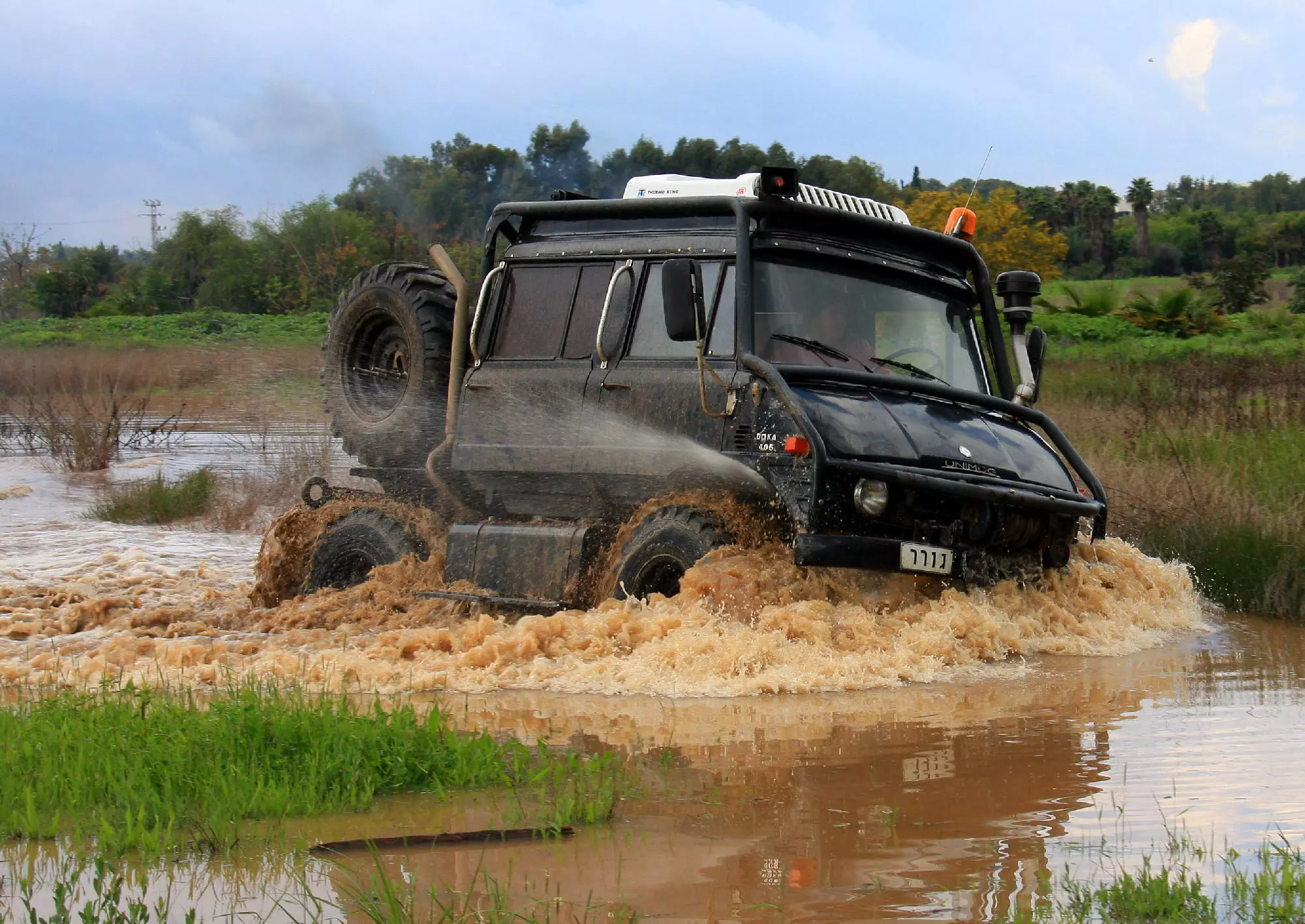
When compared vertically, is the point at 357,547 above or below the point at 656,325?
below

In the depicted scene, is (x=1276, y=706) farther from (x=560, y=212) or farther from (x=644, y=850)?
(x=560, y=212)

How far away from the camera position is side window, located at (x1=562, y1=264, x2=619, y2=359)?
29.6ft

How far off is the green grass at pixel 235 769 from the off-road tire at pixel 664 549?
2254mm

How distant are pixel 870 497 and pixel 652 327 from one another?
1836mm

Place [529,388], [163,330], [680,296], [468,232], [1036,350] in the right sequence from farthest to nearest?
[163,330] → [468,232] → [1036,350] → [529,388] → [680,296]

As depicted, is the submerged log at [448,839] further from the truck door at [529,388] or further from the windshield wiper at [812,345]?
the truck door at [529,388]

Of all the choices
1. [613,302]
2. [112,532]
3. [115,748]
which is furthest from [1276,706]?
[112,532]

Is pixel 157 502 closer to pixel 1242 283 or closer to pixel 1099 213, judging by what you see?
pixel 1242 283

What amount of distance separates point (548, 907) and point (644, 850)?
635mm

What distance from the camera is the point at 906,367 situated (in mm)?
8617

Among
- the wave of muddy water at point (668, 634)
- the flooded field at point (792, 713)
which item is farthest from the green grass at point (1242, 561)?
the wave of muddy water at point (668, 634)

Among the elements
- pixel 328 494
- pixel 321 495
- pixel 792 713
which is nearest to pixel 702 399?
pixel 792 713

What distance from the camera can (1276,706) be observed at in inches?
272

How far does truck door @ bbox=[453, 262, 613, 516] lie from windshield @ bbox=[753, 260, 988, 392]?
119 centimetres
